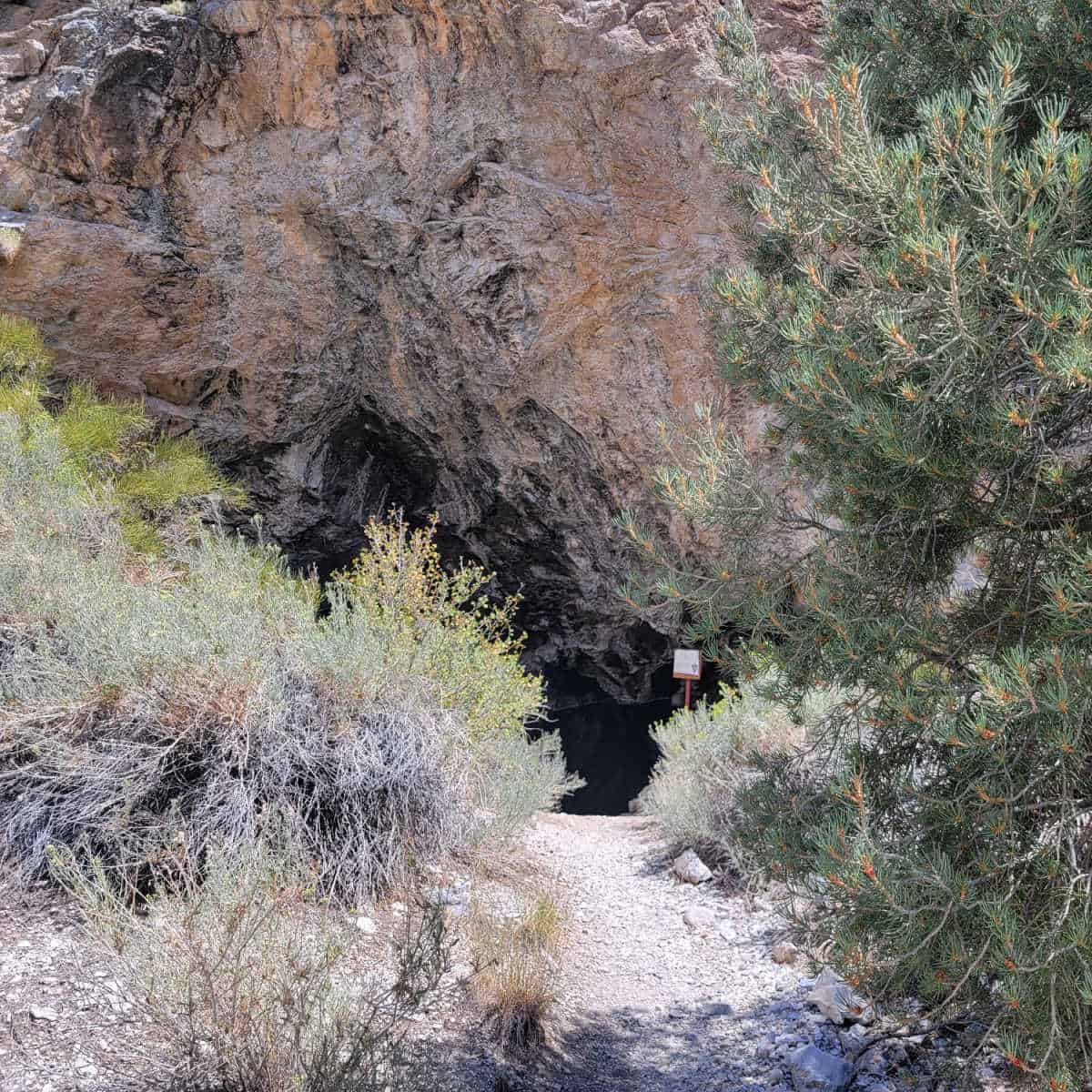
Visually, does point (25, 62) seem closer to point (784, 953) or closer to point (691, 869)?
point (691, 869)

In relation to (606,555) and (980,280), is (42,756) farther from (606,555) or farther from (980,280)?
(606,555)

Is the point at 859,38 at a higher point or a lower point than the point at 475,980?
higher

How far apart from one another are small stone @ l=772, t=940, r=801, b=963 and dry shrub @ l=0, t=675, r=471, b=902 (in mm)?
1600

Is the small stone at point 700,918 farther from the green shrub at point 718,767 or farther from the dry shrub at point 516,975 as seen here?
the dry shrub at point 516,975

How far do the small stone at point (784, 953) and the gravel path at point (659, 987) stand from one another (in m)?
0.04

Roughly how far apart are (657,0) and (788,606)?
479cm

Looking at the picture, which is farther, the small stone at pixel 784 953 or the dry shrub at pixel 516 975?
the small stone at pixel 784 953

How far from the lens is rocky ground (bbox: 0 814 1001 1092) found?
2658 millimetres

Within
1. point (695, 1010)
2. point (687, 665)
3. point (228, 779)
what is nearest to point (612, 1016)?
point (695, 1010)

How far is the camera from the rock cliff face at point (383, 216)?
600cm

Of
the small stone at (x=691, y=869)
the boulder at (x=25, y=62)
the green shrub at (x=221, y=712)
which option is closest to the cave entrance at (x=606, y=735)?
the small stone at (x=691, y=869)

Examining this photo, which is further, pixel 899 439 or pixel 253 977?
pixel 253 977

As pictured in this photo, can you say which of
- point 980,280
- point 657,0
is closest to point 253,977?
point 980,280

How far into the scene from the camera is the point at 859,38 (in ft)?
8.54
